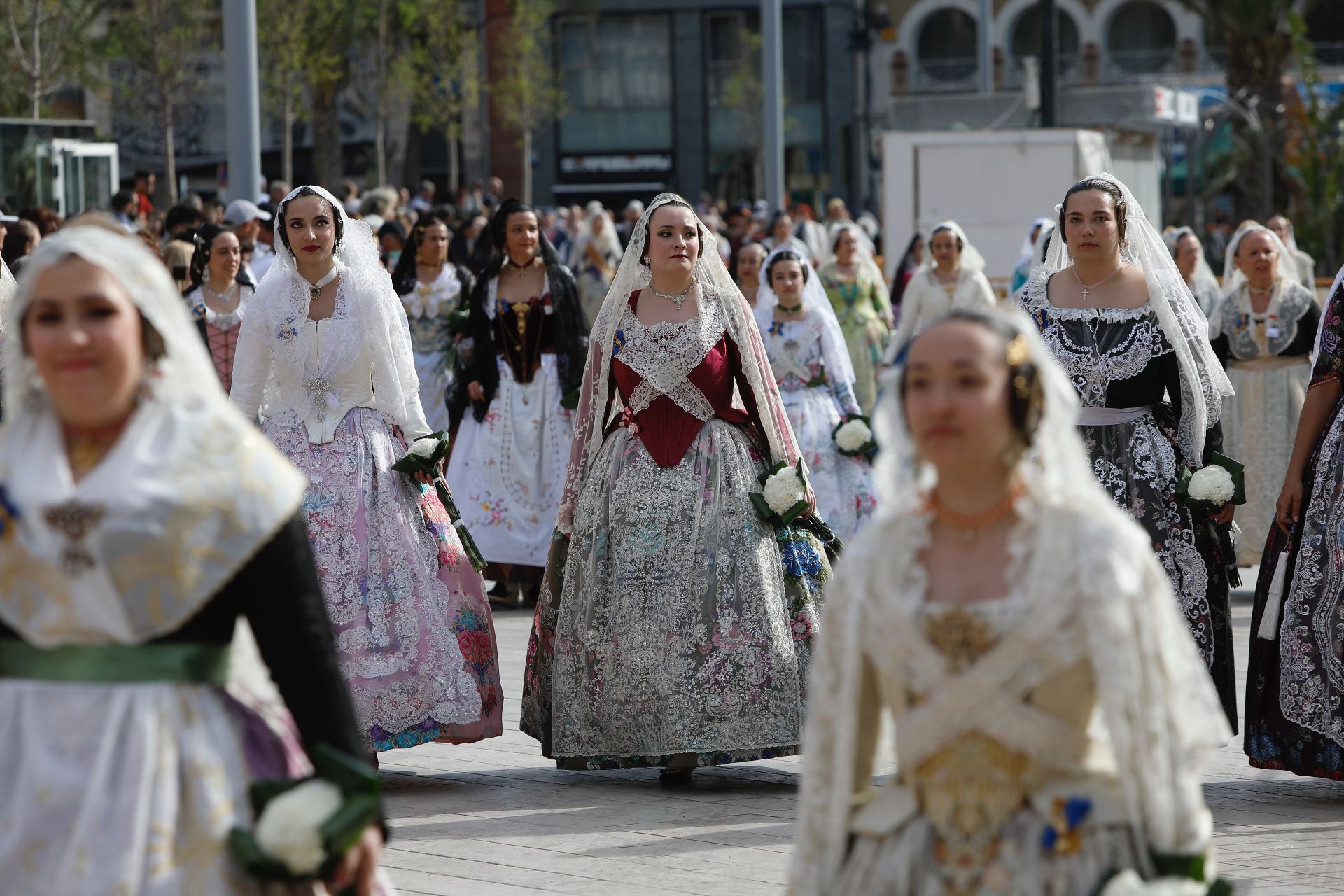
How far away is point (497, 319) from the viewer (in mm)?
10703

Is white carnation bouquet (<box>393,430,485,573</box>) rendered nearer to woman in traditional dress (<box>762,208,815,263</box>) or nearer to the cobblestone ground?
the cobblestone ground

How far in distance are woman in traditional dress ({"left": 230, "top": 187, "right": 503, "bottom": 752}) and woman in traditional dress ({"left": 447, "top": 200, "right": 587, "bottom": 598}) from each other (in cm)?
352

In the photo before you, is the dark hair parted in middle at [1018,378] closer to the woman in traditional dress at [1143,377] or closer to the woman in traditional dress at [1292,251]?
the woman in traditional dress at [1143,377]

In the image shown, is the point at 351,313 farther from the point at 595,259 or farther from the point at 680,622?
the point at 595,259

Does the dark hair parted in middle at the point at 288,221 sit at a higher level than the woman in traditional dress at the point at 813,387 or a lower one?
higher

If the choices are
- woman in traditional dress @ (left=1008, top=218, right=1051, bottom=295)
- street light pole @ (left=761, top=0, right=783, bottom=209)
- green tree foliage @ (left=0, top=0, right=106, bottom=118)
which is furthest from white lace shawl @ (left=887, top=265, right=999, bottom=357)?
green tree foliage @ (left=0, top=0, right=106, bottom=118)

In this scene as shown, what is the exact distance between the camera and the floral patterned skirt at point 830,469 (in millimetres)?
11078

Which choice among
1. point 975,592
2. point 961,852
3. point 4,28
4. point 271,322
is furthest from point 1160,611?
point 4,28

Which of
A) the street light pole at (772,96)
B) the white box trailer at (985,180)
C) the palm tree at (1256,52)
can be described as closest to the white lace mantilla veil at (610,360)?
the white box trailer at (985,180)

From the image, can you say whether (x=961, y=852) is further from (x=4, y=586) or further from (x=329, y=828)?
(x=4, y=586)

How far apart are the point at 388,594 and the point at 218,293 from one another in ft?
13.3

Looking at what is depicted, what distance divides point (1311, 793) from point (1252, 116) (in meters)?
16.7

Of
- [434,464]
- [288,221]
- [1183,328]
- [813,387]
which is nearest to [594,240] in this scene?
[813,387]

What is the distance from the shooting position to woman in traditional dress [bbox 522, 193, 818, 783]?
6781mm
